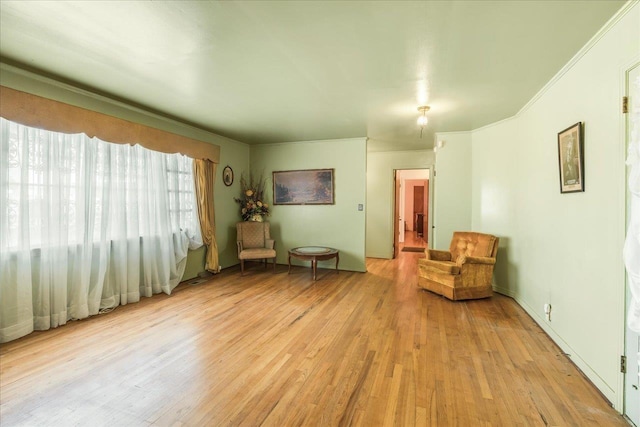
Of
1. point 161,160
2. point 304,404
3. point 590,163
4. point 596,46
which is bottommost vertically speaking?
point 304,404

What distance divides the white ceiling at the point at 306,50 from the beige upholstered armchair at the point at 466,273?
6.10ft

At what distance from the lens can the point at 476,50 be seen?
2.12 m

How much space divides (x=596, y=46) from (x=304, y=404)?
3.22 m

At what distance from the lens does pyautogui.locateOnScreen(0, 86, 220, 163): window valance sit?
7.86 feet

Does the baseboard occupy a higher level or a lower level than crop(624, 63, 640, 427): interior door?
lower

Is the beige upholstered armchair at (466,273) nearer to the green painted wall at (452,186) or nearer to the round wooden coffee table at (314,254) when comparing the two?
the green painted wall at (452,186)

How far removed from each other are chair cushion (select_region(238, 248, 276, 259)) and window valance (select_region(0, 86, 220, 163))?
1875 millimetres

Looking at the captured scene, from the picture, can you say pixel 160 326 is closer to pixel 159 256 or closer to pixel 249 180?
pixel 159 256

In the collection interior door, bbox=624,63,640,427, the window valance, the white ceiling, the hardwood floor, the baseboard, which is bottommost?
the hardwood floor

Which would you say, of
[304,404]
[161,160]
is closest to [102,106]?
[161,160]

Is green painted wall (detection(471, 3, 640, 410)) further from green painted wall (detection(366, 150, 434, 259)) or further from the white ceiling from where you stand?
green painted wall (detection(366, 150, 434, 259))

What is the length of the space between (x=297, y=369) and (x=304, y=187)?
386cm

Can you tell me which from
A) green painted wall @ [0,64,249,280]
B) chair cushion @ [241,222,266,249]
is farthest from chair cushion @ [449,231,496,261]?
green painted wall @ [0,64,249,280]

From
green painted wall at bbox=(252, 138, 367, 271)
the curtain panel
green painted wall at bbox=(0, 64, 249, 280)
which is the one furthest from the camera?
green painted wall at bbox=(252, 138, 367, 271)
